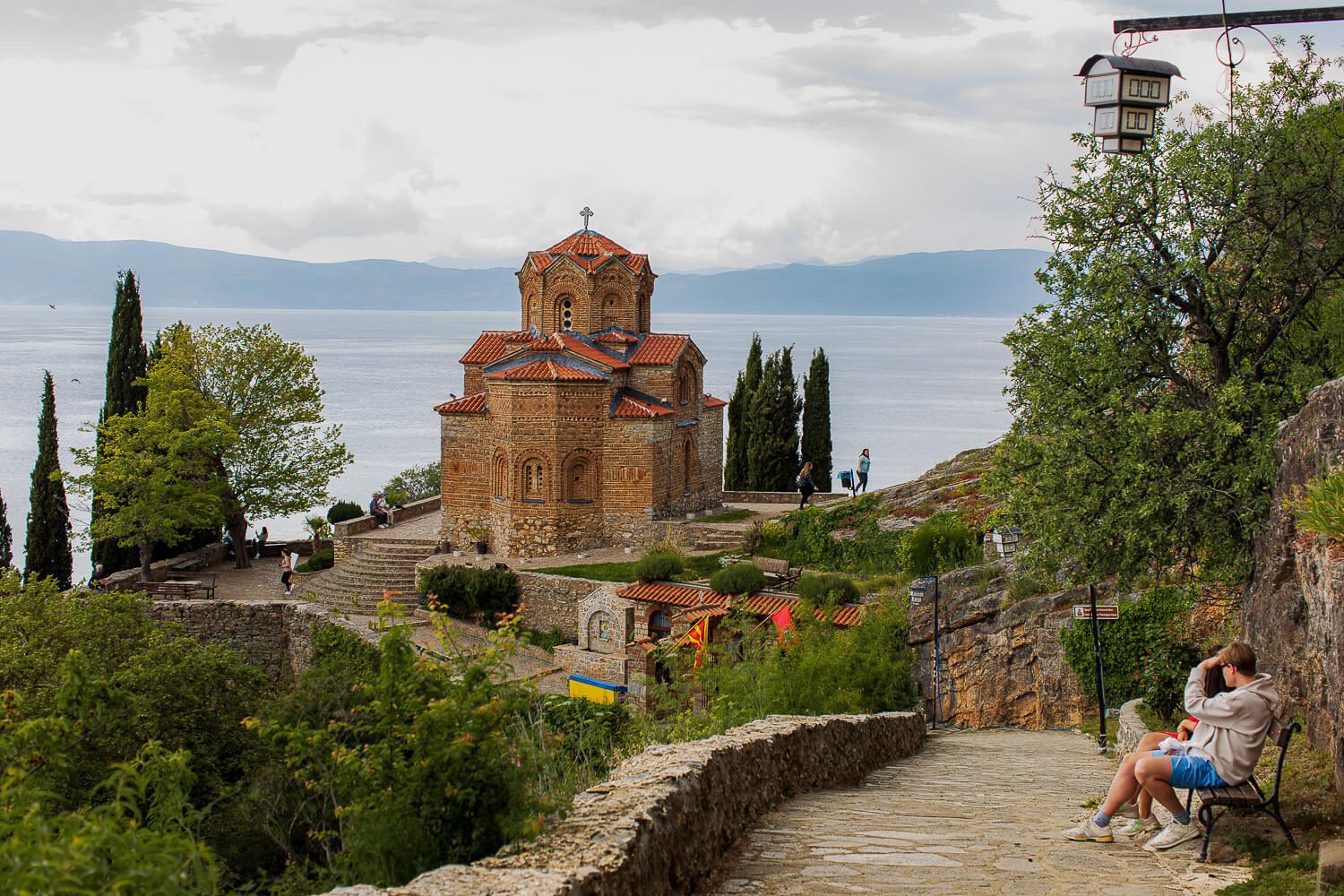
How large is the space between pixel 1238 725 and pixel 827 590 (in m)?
16.0

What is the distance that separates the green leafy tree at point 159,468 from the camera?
92.6 feet

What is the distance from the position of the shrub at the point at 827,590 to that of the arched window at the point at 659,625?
10.5 ft

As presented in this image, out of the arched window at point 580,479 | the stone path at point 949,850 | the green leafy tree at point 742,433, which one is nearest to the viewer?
the stone path at point 949,850

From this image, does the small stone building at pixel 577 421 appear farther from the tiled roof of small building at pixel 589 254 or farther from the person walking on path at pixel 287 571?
the person walking on path at pixel 287 571

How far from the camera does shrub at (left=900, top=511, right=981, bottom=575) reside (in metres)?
22.0

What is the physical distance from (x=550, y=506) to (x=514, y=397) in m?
2.81

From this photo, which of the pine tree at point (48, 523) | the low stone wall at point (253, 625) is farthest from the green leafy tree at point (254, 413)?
the low stone wall at point (253, 625)

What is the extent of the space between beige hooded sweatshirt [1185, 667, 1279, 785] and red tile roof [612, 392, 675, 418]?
23.6 m

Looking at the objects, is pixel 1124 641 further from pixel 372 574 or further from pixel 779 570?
pixel 372 574

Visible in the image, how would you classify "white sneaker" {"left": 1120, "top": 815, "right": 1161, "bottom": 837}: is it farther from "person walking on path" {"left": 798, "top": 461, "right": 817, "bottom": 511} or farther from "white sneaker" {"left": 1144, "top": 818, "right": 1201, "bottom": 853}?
"person walking on path" {"left": 798, "top": 461, "right": 817, "bottom": 511}

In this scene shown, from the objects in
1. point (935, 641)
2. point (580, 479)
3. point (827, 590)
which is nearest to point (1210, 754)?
point (935, 641)

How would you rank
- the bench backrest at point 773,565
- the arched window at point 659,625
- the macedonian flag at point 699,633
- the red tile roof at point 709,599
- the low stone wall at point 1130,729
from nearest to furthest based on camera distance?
the low stone wall at point 1130,729 < the macedonian flag at point 699,633 < the red tile roof at point 709,599 < the arched window at point 659,625 < the bench backrest at point 773,565

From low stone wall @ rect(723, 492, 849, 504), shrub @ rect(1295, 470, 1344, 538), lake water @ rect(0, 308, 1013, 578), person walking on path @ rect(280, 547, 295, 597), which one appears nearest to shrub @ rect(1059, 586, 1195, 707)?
shrub @ rect(1295, 470, 1344, 538)

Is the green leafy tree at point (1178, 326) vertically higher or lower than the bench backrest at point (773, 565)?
higher
